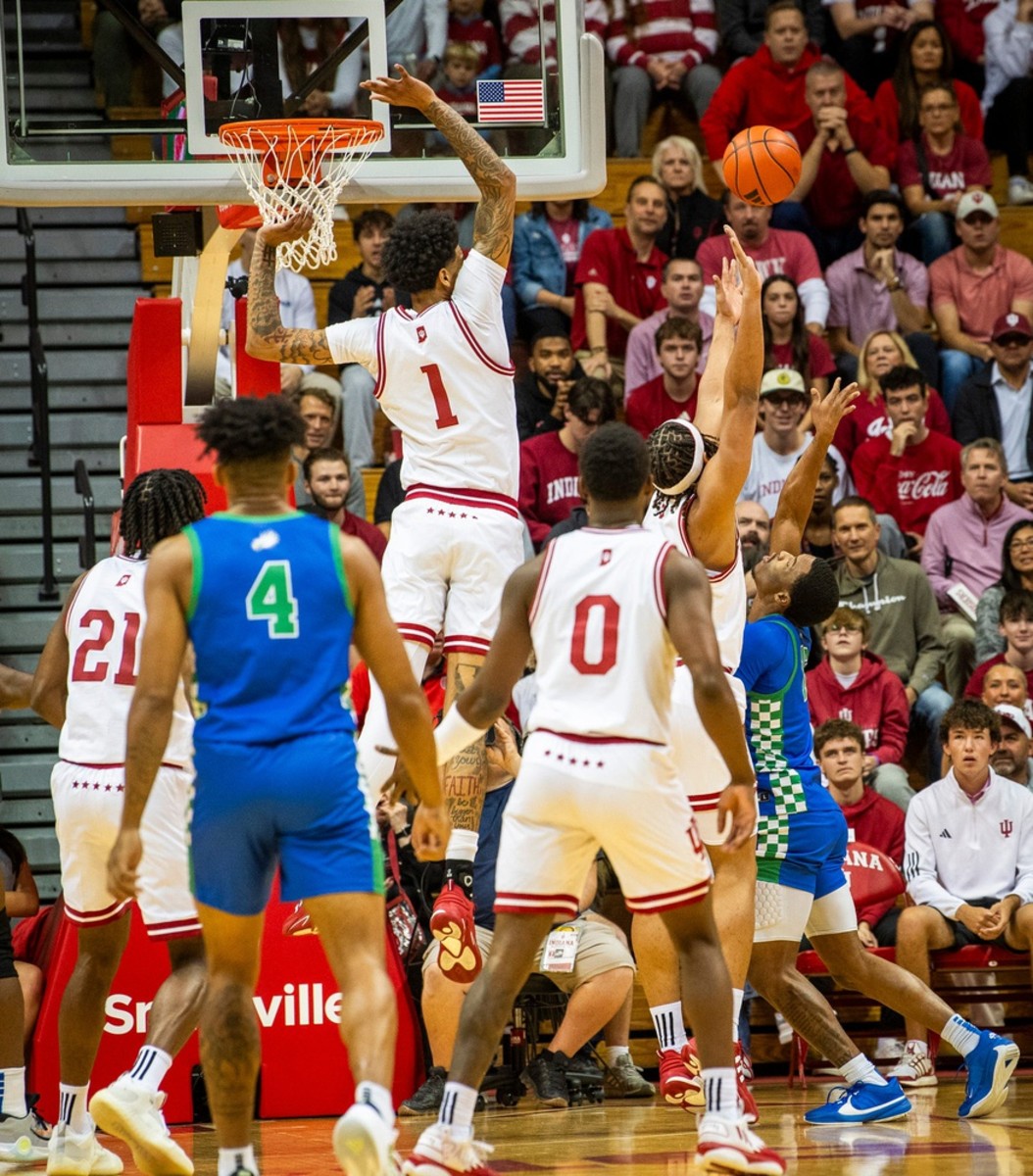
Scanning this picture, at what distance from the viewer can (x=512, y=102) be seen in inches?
349

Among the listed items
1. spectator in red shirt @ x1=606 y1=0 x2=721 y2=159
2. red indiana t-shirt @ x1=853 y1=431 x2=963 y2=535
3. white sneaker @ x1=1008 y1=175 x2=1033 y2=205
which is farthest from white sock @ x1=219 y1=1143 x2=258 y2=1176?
white sneaker @ x1=1008 y1=175 x2=1033 y2=205

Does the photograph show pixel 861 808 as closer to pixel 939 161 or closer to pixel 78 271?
pixel 939 161

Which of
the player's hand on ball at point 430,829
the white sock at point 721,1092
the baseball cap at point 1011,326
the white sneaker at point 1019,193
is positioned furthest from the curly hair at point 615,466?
the white sneaker at point 1019,193

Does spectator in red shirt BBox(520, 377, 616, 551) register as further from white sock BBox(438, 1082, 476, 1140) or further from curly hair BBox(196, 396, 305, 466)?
white sock BBox(438, 1082, 476, 1140)

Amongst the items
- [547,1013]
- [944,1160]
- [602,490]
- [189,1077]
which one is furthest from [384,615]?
[547,1013]

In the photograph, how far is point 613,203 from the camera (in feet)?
49.8

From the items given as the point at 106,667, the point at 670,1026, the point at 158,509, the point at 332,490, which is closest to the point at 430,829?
the point at 106,667

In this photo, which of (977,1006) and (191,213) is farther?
(977,1006)

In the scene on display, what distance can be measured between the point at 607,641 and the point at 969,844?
478 centimetres

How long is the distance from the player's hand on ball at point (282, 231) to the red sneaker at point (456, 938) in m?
2.68

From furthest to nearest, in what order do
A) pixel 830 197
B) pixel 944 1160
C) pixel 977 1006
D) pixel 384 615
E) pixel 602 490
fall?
pixel 830 197, pixel 977 1006, pixel 944 1160, pixel 602 490, pixel 384 615

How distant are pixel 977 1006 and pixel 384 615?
5805 millimetres

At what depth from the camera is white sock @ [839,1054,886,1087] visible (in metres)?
7.58

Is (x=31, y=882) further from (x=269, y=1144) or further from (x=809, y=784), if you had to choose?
(x=809, y=784)
